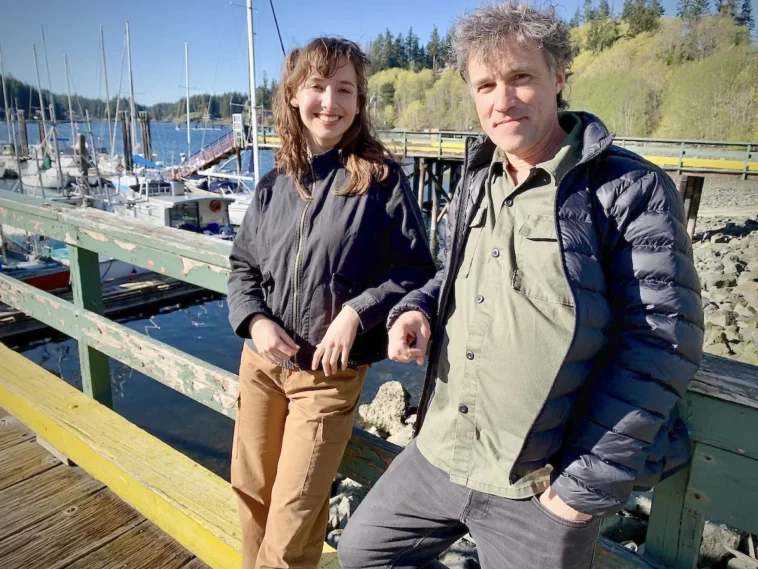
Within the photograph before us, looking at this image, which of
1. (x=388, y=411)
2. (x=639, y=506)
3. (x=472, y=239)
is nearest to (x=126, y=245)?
(x=472, y=239)

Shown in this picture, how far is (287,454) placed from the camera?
68.3 inches

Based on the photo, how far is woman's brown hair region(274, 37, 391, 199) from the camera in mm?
1702

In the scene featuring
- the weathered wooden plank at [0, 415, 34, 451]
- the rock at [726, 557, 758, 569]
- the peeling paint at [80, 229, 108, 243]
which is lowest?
the rock at [726, 557, 758, 569]

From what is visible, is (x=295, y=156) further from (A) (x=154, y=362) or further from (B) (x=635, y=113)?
(B) (x=635, y=113)

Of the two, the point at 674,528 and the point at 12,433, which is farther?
the point at 12,433

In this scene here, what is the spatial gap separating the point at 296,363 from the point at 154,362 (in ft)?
3.83

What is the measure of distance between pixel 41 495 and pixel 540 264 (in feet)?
8.50

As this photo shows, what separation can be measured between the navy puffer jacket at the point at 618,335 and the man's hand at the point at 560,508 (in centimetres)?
5

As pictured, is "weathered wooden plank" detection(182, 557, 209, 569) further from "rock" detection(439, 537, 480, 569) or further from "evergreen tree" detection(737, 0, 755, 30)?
"evergreen tree" detection(737, 0, 755, 30)

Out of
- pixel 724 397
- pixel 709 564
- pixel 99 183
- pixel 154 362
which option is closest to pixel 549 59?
pixel 724 397

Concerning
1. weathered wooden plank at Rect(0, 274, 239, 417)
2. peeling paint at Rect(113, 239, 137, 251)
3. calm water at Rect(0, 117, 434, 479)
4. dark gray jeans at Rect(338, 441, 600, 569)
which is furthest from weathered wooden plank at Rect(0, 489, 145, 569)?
calm water at Rect(0, 117, 434, 479)

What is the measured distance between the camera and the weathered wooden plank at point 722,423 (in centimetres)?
119

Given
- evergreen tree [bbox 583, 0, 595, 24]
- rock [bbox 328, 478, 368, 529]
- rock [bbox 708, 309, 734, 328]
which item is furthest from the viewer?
evergreen tree [bbox 583, 0, 595, 24]

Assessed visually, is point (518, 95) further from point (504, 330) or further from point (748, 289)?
point (748, 289)
